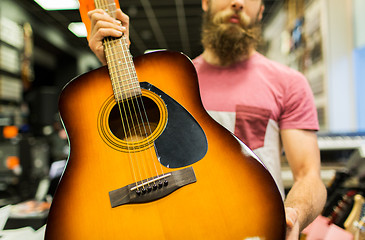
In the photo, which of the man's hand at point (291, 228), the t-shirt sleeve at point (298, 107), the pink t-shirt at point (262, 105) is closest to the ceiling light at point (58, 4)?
the pink t-shirt at point (262, 105)

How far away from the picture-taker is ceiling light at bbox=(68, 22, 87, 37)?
6237 mm

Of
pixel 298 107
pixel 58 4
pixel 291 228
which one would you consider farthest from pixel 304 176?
pixel 58 4

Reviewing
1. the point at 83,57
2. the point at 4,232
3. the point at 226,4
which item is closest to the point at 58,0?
the point at 83,57

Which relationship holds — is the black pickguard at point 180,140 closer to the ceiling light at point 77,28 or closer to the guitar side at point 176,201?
the guitar side at point 176,201

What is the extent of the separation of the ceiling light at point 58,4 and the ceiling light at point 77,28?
0.67m

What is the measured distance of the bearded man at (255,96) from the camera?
1002 millimetres

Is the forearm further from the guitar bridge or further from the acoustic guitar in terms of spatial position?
the guitar bridge

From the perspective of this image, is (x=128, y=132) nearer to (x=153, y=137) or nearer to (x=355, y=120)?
(x=153, y=137)

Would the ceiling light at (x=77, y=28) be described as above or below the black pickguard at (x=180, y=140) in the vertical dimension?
above

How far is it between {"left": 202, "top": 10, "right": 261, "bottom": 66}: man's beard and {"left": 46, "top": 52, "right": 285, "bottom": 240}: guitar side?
511mm

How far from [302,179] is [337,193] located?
2.18 ft

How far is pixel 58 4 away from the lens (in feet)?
17.2

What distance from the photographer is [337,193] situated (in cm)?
146

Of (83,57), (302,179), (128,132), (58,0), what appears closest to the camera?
(128,132)
